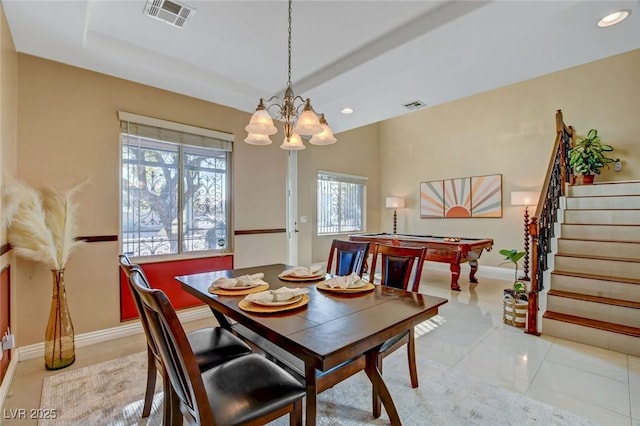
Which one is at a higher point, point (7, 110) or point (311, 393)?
point (7, 110)

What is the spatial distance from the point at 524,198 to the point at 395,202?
2473mm

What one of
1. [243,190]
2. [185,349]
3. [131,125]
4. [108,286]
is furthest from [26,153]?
[185,349]

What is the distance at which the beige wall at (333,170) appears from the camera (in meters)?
5.25

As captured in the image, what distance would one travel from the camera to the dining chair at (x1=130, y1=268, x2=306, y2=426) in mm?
997

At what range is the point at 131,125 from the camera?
9.68 feet

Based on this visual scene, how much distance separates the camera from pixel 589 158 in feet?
14.0

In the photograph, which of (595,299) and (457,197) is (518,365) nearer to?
(595,299)

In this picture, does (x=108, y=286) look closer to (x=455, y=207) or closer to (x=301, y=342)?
(x=301, y=342)

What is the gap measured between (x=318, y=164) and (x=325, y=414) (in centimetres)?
509

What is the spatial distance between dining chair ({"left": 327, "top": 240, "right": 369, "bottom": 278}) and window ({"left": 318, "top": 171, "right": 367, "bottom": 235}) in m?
3.78

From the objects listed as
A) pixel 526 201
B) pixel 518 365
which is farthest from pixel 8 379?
pixel 526 201

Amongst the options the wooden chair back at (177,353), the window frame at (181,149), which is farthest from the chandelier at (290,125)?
the window frame at (181,149)

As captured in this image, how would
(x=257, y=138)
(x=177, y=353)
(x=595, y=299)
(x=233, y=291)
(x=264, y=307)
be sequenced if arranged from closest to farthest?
(x=177, y=353) < (x=264, y=307) < (x=233, y=291) < (x=257, y=138) < (x=595, y=299)

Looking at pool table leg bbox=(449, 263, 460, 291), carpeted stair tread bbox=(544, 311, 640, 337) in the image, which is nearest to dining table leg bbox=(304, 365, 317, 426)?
carpeted stair tread bbox=(544, 311, 640, 337)
